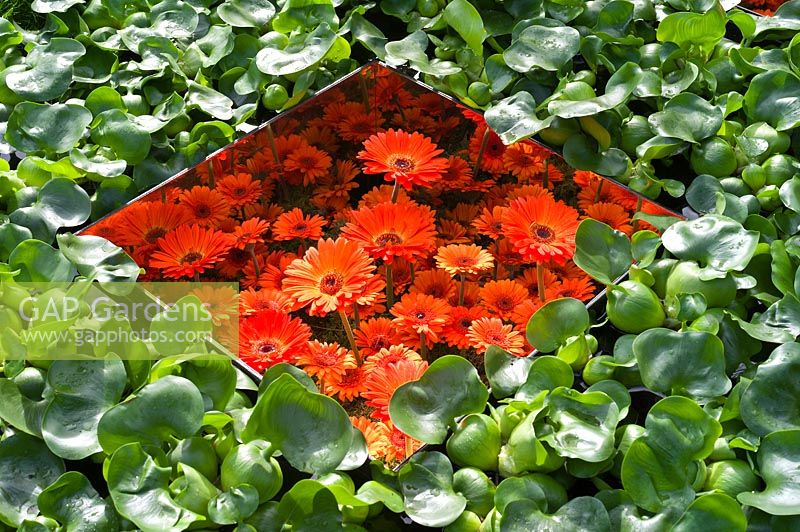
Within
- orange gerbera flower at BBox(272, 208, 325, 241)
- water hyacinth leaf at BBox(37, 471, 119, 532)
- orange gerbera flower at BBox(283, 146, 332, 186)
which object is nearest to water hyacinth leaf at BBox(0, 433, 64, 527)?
water hyacinth leaf at BBox(37, 471, 119, 532)

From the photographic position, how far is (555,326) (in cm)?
100

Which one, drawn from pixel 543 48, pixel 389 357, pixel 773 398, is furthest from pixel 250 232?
pixel 773 398

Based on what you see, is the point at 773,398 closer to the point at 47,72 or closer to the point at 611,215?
the point at 611,215

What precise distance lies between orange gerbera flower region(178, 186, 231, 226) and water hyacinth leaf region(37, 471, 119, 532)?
0.44 metres

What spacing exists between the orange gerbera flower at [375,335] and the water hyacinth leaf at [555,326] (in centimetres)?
17

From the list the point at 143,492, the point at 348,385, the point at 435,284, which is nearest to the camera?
the point at 143,492

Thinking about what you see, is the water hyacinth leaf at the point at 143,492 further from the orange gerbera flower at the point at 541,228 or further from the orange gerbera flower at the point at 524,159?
the orange gerbera flower at the point at 524,159

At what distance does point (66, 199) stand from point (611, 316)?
0.67 m

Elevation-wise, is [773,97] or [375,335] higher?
[773,97]

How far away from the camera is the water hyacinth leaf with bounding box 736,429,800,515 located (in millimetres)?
776

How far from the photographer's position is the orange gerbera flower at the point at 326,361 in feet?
3.40

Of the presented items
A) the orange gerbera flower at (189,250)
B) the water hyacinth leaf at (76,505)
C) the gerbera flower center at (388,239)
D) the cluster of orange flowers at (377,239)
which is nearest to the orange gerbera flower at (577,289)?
the cluster of orange flowers at (377,239)

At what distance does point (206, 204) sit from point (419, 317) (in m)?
0.34

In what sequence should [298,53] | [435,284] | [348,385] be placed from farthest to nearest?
[298,53] < [435,284] < [348,385]
